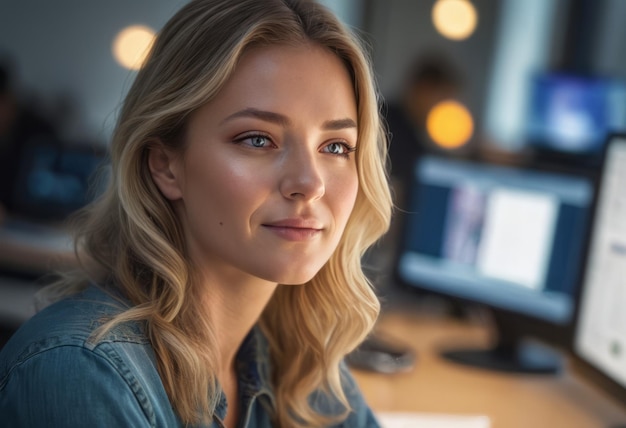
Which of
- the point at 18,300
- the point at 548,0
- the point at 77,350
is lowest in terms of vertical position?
the point at 18,300

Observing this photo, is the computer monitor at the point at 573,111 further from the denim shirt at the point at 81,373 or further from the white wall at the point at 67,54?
the denim shirt at the point at 81,373

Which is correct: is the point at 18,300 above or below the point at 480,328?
below

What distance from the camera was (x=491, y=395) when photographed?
1794 mm

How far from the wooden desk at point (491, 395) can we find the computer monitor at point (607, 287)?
0.11m

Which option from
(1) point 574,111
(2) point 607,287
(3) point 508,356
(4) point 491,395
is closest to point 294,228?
(2) point 607,287

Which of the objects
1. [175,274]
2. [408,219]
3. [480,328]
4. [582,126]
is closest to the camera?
[175,274]

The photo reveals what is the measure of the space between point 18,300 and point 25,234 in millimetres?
321

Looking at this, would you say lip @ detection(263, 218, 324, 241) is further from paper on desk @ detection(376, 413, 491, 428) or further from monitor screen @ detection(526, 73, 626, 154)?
monitor screen @ detection(526, 73, 626, 154)

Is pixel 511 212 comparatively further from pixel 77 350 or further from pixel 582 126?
pixel 582 126

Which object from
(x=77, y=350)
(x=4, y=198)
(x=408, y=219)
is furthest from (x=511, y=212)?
(x=4, y=198)

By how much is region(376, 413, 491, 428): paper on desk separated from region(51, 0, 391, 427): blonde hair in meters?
0.37

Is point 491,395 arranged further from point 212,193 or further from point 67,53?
point 67,53

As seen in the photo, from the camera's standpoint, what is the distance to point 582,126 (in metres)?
4.73

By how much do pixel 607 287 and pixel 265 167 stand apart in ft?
2.76
